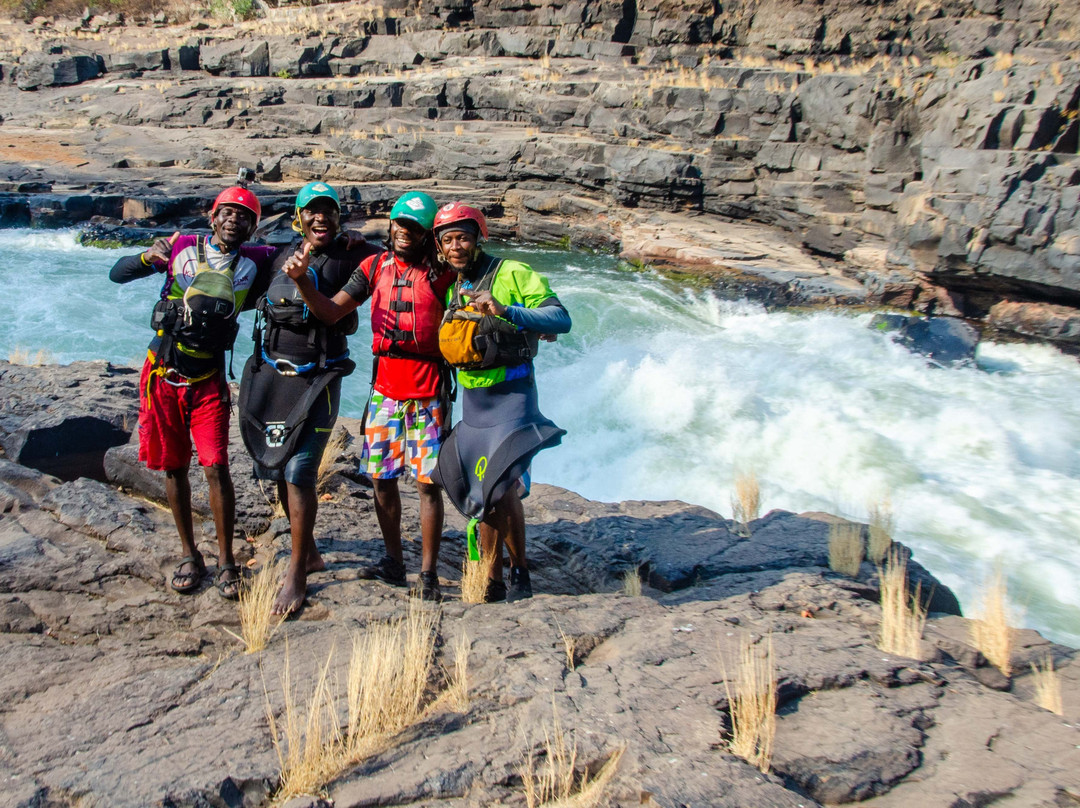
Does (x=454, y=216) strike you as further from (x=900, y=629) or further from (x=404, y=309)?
(x=900, y=629)

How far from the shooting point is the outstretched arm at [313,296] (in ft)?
12.2

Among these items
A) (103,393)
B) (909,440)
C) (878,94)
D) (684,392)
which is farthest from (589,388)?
(878,94)

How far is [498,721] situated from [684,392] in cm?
819

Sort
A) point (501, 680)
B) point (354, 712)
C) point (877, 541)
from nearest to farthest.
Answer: point (354, 712) < point (501, 680) < point (877, 541)

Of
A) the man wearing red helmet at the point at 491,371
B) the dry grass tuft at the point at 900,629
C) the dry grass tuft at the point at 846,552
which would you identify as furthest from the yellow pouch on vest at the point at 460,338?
the dry grass tuft at the point at 846,552

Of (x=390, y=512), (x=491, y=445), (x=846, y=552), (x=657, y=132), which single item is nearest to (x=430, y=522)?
(x=390, y=512)

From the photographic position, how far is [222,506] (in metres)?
4.04

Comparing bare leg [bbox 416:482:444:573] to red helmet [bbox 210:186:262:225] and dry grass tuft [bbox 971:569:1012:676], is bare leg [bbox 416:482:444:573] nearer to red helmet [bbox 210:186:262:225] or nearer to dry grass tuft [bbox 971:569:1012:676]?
red helmet [bbox 210:186:262:225]

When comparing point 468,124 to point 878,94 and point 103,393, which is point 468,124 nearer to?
point 878,94

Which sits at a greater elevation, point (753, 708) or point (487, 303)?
point (487, 303)

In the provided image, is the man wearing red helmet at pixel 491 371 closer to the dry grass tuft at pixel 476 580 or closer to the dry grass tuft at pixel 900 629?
the dry grass tuft at pixel 476 580

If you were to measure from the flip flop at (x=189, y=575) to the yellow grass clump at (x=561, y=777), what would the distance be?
1879mm

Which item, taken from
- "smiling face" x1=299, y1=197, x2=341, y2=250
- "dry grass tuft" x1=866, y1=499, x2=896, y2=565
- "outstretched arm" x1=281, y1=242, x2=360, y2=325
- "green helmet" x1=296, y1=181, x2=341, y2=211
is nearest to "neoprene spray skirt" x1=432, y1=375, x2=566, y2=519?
"outstretched arm" x1=281, y1=242, x2=360, y2=325

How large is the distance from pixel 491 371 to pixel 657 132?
58.0 feet
